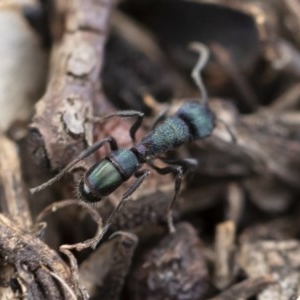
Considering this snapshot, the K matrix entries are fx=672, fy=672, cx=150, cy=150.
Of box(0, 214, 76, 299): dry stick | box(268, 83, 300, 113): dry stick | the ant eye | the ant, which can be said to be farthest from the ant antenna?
box(0, 214, 76, 299): dry stick

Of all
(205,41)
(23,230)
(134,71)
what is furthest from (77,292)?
(205,41)

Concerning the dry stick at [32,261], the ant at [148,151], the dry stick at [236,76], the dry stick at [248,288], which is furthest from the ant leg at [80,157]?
the dry stick at [236,76]

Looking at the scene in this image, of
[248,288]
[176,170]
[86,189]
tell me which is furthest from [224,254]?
[86,189]

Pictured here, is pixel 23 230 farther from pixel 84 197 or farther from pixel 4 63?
pixel 4 63

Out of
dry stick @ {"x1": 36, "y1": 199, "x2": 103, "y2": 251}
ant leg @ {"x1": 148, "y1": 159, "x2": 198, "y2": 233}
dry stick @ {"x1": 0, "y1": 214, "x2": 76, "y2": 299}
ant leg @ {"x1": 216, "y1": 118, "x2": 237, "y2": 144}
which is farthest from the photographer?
ant leg @ {"x1": 216, "y1": 118, "x2": 237, "y2": 144}

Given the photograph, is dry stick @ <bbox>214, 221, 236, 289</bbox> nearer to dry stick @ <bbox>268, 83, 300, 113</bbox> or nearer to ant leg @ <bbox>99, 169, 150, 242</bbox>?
ant leg @ <bbox>99, 169, 150, 242</bbox>

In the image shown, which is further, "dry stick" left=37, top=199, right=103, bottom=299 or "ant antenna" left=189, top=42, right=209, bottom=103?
"ant antenna" left=189, top=42, right=209, bottom=103

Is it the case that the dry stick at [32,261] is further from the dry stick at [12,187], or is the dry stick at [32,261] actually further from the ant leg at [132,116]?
the ant leg at [132,116]

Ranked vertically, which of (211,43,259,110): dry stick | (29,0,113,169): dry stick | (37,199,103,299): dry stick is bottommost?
(37,199,103,299): dry stick

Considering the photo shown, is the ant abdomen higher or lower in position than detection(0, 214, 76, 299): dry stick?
higher
